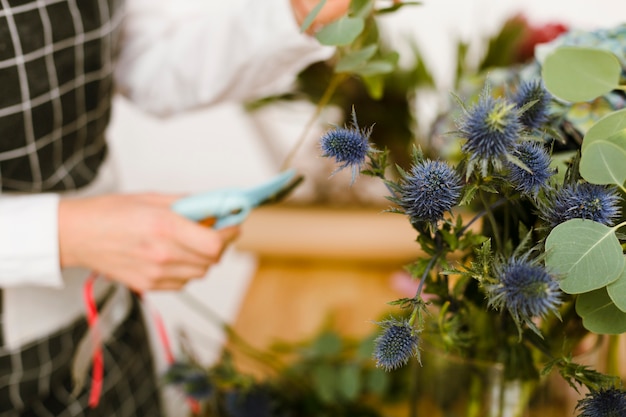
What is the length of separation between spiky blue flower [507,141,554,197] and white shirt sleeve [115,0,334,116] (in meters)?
0.32

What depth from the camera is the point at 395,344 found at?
26 cm

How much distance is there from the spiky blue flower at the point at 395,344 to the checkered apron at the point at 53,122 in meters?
0.42

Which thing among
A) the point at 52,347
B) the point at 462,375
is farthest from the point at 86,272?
the point at 462,375

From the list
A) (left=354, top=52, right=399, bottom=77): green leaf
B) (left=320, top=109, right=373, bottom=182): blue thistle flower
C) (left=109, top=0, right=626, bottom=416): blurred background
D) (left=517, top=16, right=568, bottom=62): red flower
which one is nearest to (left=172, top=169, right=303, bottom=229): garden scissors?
(left=354, top=52, right=399, bottom=77): green leaf

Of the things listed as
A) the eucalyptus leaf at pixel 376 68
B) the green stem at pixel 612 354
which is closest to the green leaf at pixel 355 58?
the eucalyptus leaf at pixel 376 68

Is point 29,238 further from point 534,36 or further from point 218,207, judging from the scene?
point 534,36

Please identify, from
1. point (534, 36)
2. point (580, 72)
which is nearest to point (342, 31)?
point (580, 72)

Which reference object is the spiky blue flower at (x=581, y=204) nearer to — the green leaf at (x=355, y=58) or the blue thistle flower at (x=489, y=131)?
the blue thistle flower at (x=489, y=131)

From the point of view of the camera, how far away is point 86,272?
675 millimetres

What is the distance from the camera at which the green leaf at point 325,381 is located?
0.68 metres

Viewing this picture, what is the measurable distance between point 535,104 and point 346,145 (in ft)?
0.34

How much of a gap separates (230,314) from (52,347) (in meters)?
1.02

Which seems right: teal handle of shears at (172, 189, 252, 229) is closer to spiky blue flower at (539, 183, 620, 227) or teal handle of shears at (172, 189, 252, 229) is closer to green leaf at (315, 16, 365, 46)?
green leaf at (315, 16, 365, 46)

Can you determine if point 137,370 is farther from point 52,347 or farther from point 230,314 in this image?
point 230,314
